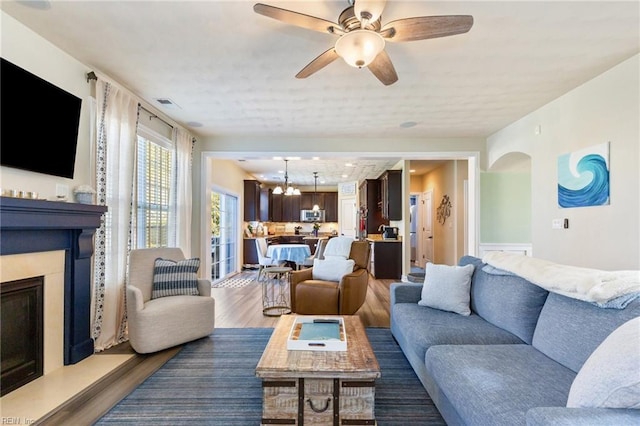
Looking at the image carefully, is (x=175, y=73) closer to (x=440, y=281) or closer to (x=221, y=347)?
(x=221, y=347)

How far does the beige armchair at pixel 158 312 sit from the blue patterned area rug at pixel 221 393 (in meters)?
0.20

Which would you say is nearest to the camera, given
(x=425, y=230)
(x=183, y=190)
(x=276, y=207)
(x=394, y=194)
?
(x=183, y=190)

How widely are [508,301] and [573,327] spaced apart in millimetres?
552

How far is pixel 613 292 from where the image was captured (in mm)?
1521

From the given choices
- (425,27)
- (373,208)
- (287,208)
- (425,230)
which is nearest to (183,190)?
(425,27)

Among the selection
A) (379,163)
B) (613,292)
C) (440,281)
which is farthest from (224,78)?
(379,163)

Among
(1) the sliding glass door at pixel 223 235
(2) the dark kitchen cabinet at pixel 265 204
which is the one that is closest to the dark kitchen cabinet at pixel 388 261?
(1) the sliding glass door at pixel 223 235

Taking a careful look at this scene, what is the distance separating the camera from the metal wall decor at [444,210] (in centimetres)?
707

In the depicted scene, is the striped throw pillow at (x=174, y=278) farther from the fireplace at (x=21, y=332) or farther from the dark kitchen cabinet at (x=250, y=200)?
the dark kitchen cabinet at (x=250, y=200)

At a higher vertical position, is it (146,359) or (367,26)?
(367,26)

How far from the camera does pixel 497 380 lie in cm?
149

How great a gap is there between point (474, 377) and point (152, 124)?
13.7ft

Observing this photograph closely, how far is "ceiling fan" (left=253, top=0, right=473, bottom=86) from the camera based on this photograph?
66.7 inches

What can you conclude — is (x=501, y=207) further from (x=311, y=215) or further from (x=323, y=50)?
(x=311, y=215)
